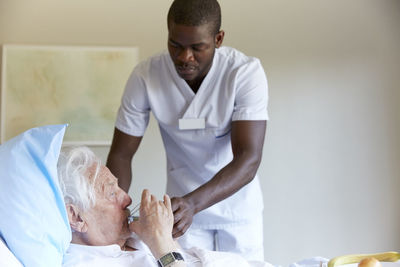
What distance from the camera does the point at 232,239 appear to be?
6.84 feet

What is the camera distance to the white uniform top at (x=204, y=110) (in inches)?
80.2

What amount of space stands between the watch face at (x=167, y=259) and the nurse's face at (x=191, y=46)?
2.40 feet

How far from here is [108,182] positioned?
5.26ft

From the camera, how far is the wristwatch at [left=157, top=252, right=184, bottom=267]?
1.40 meters

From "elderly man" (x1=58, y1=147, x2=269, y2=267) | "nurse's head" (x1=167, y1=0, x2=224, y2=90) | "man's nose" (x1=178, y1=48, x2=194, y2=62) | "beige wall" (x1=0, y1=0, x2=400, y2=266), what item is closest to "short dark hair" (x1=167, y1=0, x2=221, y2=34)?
"nurse's head" (x1=167, y1=0, x2=224, y2=90)

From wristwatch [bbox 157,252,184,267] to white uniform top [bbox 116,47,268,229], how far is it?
66cm

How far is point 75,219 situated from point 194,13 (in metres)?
0.83

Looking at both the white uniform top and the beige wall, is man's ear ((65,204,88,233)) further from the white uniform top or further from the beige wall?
the beige wall

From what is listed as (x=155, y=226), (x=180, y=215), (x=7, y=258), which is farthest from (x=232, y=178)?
(x=7, y=258)

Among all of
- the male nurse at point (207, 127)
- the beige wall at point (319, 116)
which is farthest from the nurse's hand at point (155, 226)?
the beige wall at point (319, 116)

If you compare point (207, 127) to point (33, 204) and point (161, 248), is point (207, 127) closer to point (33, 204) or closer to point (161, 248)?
point (161, 248)

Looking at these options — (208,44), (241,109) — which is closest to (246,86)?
(241,109)

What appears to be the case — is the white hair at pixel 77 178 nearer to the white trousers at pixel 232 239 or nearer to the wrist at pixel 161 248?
the wrist at pixel 161 248

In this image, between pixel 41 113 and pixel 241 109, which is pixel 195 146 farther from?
pixel 41 113
